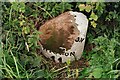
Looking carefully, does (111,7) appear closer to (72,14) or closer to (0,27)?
(72,14)

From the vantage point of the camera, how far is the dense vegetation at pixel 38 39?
289 cm

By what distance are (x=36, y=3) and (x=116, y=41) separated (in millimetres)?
712

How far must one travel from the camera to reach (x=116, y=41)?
9.87 feet

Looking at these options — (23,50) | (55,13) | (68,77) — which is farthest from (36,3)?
(68,77)

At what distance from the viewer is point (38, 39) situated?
3051 mm

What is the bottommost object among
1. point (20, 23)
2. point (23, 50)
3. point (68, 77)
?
point (68, 77)

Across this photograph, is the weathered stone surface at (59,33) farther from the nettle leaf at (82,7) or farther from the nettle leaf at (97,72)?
the nettle leaf at (97,72)

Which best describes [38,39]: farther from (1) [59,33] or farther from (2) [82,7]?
(2) [82,7]

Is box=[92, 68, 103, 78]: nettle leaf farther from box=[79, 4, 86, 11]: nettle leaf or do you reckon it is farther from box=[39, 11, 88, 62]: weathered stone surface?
box=[79, 4, 86, 11]: nettle leaf

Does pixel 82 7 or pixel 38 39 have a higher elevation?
pixel 82 7

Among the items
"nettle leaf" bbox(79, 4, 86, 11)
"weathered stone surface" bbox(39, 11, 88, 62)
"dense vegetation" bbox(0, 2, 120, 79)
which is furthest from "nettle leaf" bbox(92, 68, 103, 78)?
"nettle leaf" bbox(79, 4, 86, 11)

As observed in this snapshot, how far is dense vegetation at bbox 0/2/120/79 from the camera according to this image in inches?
114

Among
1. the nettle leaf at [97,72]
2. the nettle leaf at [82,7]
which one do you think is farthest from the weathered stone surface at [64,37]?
the nettle leaf at [97,72]

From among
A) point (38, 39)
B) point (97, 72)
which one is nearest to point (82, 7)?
point (38, 39)
